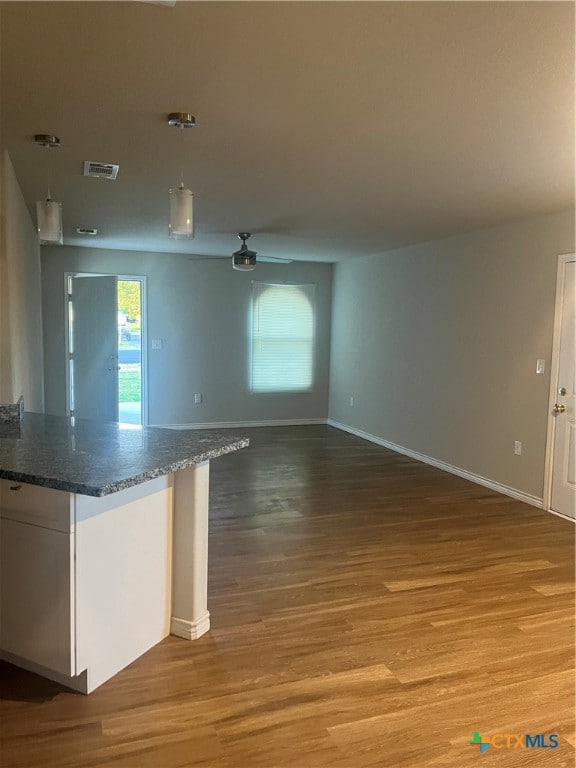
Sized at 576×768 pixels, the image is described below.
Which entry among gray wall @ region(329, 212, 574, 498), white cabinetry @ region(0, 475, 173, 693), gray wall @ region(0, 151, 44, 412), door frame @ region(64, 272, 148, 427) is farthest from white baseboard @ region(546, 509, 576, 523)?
door frame @ region(64, 272, 148, 427)

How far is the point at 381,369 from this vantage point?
692 centimetres

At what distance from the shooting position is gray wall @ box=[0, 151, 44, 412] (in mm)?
3090

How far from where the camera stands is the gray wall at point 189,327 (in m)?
7.04

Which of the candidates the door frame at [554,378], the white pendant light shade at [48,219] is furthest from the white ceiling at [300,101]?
the door frame at [554,378]

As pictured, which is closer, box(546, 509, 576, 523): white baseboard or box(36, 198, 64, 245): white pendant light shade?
box(36, 198, 64, 245): white pendant light shade

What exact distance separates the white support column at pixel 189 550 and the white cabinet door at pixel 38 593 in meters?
0.56

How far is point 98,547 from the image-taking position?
2.14m

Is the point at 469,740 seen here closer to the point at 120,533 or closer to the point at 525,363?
the point at 120,533

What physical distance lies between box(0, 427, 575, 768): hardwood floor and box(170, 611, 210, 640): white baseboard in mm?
40

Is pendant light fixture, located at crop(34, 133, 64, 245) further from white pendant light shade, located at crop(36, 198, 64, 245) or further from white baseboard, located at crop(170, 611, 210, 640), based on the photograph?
white baseboard, located at crop(170, 611, 210, 640)

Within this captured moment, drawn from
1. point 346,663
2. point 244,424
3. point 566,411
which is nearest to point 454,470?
point 566,411

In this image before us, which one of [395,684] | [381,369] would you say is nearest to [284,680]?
[395,684]

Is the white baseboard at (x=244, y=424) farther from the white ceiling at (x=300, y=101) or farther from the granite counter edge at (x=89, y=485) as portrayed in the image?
the granite counter edge at (x=89, y=485)

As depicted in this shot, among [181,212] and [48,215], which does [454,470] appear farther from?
[48,215]
